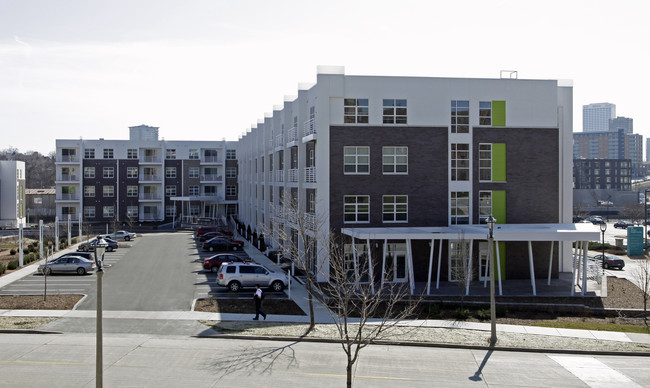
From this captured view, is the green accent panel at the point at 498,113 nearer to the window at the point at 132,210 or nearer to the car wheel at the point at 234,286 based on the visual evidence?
the car wheel at the point at 234,286

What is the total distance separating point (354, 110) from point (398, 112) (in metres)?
2.76

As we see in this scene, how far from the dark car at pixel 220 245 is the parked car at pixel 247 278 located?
63.1 ft

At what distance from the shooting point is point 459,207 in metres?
38.2

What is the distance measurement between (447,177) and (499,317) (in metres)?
11.4

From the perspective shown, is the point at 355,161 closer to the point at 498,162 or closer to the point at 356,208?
the point at 356,208

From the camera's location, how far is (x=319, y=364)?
19938mm

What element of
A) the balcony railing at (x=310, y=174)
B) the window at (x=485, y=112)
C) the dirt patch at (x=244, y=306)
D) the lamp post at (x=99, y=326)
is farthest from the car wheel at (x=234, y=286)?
the window at (x=485, y=112)

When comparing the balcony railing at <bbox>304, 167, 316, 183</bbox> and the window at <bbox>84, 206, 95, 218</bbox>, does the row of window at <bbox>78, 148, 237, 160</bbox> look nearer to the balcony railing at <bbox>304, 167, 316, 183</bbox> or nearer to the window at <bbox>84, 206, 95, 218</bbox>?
the window at <bbox>84, 206, 95, 218</bbox>

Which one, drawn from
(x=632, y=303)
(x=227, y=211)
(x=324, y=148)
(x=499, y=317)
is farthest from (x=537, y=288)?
(x=227, y=211)

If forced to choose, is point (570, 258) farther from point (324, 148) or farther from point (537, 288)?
point (324, 148)

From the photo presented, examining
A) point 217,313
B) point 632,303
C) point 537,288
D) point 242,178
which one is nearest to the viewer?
point 217,313

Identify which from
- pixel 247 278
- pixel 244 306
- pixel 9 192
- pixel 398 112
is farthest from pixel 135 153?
pixel 244 306

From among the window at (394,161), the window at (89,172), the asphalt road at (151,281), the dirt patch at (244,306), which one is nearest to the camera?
the dirt patch at (244,306)

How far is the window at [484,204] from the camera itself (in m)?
38.5
